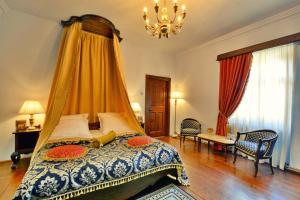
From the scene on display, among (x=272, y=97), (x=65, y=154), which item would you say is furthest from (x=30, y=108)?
(x=272, y=97)

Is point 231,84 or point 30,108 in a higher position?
point 231,84

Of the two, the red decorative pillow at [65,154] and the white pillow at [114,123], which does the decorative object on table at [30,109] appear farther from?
the red decorative pillow at [65,154]

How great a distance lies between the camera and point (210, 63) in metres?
4.63

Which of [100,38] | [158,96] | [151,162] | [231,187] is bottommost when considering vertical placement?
[231,187]

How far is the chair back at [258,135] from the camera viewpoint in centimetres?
315

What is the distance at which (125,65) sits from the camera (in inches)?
186

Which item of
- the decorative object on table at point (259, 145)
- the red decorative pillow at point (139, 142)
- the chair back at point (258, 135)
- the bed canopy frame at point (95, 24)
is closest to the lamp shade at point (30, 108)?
the bed canopy frame at point (95, 24)

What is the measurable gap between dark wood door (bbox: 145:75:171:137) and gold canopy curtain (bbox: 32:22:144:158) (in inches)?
67.0

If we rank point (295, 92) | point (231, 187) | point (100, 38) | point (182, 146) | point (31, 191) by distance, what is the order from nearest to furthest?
point (31, 191) → point (231, 187) → point (295, 92) → point (100, 38) → point (182, 146)

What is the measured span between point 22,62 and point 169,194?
3.64 meters

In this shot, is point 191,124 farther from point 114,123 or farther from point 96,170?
point 96,170

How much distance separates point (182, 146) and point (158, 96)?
1886mm

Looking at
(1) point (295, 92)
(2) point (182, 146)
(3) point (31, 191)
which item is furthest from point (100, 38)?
(1) point (295, 92)

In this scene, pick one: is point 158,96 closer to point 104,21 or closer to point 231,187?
point 104,21
